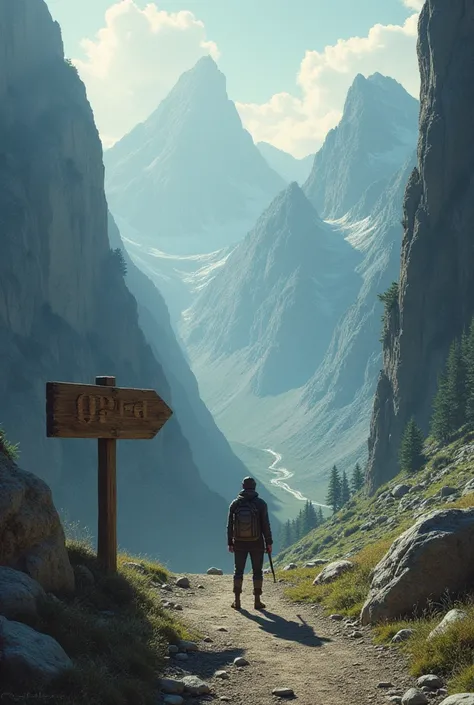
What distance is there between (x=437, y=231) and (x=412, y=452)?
42652mm

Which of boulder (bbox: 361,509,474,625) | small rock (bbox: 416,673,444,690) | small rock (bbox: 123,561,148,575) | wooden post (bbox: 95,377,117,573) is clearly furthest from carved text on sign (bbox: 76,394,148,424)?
small rock (bbox: 416,673,444,690)

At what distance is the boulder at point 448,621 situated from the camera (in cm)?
1032

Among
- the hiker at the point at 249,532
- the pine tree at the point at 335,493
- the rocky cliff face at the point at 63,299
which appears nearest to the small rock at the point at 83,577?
the hiker at the point at 249,532

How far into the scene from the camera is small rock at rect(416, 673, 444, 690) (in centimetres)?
945

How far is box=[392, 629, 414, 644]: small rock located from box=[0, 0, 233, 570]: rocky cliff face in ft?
392

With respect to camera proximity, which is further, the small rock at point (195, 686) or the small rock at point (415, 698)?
the small rock at point (195, 686)

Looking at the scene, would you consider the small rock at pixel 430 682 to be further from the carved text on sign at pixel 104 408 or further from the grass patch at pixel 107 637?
the carved text on sign at pixel 104 408

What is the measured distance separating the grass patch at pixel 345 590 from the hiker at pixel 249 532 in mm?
1526

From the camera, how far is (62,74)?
547 ft

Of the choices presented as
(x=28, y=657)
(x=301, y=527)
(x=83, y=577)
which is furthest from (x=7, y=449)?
(x=301, y=527)

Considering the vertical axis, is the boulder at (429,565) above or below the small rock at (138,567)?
above

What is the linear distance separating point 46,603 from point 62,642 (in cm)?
59

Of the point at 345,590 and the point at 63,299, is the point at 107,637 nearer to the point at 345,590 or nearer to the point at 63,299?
the point at 345,590

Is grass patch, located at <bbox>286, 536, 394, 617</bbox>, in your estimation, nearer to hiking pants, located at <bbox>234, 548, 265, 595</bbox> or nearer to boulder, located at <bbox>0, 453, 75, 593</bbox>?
hiking pants, located at <bbox>234, 548, 265, 595</bbox>
